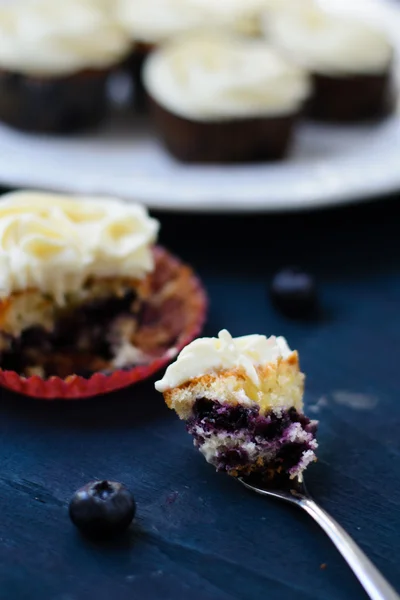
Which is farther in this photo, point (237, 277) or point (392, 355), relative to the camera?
point (237, 277)

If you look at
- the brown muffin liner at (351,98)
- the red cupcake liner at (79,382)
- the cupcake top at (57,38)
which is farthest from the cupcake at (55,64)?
the red cupcake liner at (79,382)

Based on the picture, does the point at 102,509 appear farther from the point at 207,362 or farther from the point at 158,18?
the point at 158,18

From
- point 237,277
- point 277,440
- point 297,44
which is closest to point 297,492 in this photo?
point 277,440

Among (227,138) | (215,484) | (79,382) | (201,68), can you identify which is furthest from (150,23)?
(215,484)

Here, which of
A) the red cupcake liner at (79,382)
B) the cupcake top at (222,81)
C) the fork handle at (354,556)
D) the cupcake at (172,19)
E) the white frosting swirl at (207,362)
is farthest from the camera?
the cupcake at (172,19)

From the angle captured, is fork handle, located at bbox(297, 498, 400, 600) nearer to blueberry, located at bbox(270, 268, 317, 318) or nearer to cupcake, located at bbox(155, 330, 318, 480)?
cupcake, located at bbox(155, 330, 318, 480)

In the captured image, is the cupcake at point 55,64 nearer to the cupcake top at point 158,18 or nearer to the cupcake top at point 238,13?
the cupcake top at point 158,18

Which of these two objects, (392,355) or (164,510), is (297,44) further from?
(164,510)
